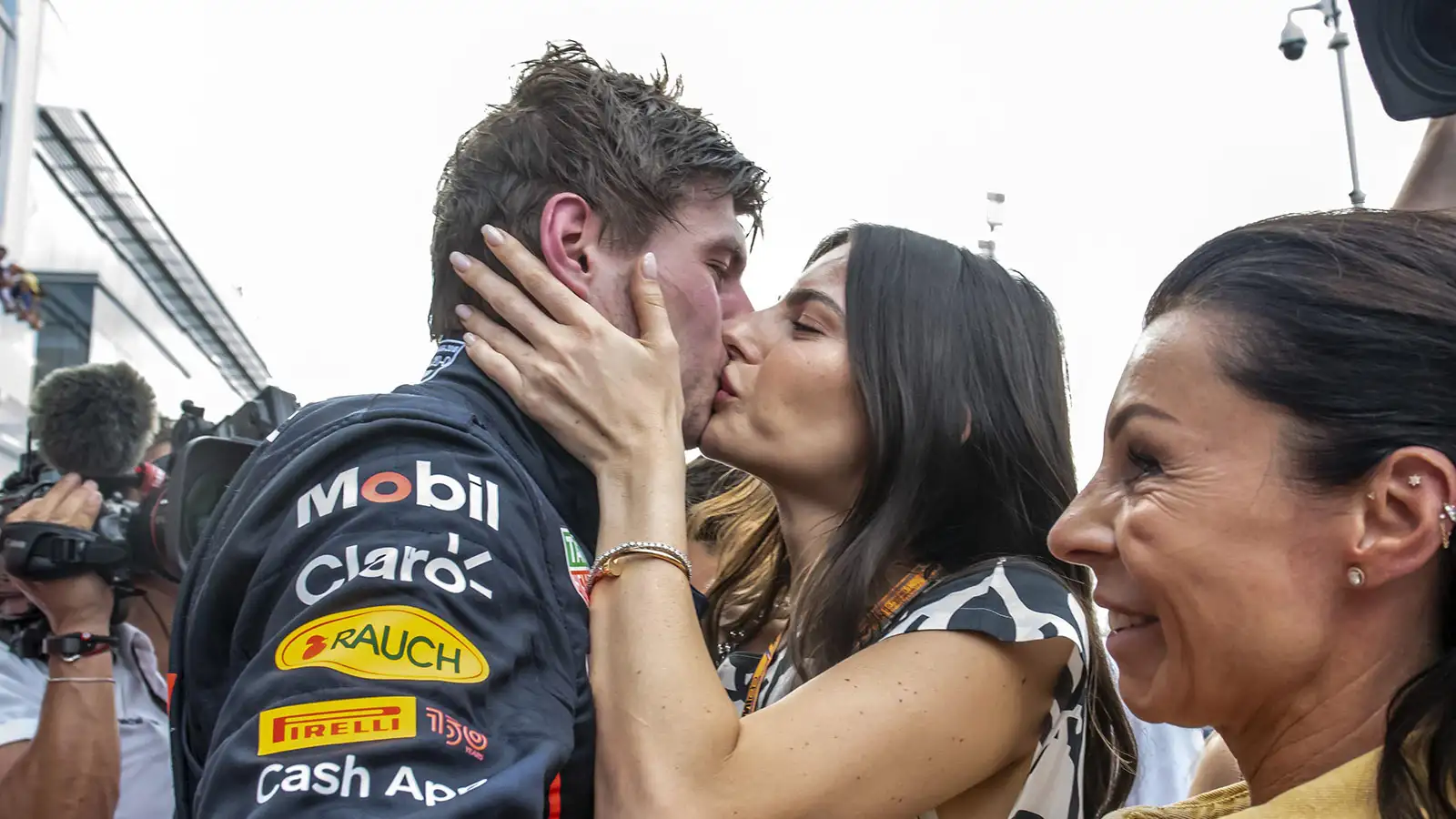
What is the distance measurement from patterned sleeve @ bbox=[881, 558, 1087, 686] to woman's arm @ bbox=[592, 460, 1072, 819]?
0.03 metres

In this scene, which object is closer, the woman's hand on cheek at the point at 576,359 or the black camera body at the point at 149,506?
the woman's hand on cheek at the point at 576,359

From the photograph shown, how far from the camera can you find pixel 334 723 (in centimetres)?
126

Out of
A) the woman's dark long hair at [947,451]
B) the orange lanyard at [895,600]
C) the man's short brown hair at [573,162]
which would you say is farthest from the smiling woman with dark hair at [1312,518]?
the man's short brown hair at [573,162]

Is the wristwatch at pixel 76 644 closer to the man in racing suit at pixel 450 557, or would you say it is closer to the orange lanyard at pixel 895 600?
the man in racing suit at pixel 450 557

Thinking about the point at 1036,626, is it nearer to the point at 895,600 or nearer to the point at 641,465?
the point at 895,600

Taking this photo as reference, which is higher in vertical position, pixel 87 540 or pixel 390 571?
pixel 87 540

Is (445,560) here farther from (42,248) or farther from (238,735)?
(42,248)

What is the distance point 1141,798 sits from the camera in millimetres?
3695

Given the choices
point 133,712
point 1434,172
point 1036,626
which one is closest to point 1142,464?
point 1036,626

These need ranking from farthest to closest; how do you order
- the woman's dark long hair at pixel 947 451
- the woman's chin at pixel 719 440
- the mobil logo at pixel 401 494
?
the woman's chin at pixel 719 440, the woman's dark long hair at pixel 947 451, the mobil logo at pixel 401 494

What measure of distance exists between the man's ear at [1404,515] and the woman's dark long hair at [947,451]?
866mm

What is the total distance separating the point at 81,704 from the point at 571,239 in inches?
76.5

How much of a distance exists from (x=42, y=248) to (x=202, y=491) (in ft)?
48.0

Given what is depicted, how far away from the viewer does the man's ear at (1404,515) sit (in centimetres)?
126
